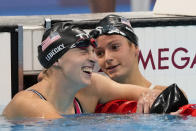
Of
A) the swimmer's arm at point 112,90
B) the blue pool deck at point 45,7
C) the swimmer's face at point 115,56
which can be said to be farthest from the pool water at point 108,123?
the blue pool deck at point 45,7

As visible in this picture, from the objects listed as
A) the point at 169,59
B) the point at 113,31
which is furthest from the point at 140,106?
the point at 169,59

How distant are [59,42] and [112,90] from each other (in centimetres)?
62

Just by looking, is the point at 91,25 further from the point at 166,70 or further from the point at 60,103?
the point at 60,103

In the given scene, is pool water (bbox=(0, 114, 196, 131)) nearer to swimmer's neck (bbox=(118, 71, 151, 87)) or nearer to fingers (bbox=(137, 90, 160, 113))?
fingers (bbox=(137, 90, 160, 113))

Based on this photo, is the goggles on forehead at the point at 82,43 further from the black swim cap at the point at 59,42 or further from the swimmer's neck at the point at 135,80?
the swimmer's neck at the point at 135,80

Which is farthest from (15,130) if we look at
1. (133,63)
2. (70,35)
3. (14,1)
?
(14,1)

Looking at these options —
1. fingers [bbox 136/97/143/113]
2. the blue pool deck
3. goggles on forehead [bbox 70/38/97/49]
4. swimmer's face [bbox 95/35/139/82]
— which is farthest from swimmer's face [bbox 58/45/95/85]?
the blue pool deck

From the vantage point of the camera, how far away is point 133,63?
16.0 feet

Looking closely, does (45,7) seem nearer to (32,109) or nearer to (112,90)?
(112,90)

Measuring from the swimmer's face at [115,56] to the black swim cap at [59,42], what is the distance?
0.57m

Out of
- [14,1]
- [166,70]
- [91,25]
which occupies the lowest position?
[166,70]

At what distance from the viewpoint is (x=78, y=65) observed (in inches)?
163

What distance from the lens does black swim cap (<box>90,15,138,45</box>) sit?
4816mm

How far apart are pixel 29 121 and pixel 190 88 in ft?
6.50
